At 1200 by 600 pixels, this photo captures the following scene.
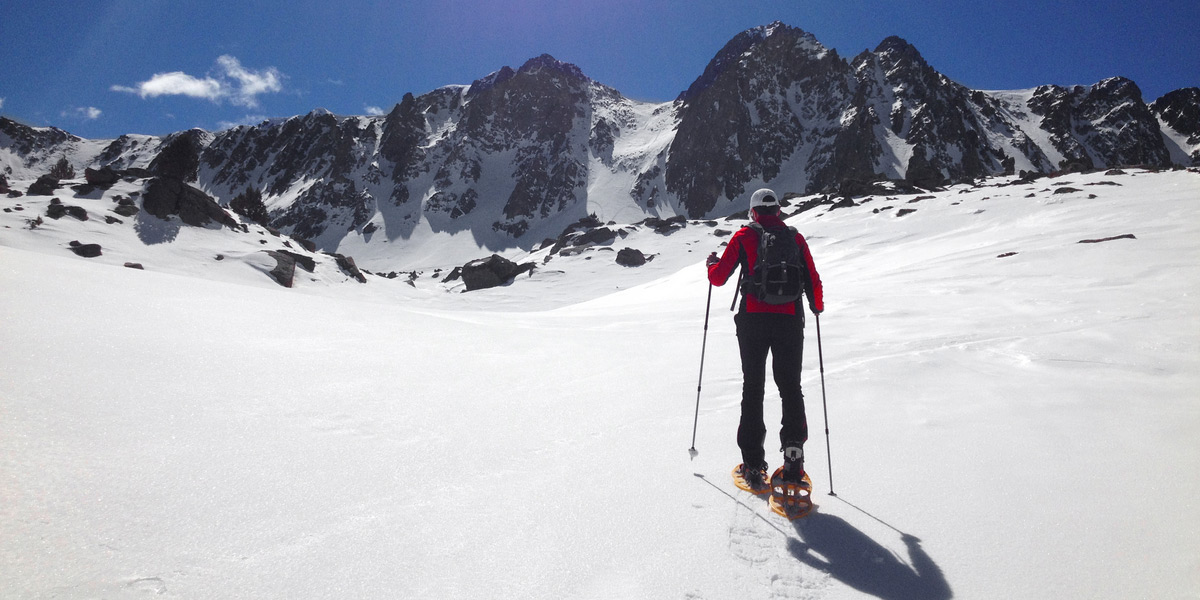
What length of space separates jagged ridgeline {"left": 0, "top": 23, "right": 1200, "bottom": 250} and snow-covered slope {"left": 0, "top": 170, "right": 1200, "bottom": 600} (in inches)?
3624

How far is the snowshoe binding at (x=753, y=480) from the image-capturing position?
3.41 m

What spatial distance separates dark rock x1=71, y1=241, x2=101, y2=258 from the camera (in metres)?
16.3

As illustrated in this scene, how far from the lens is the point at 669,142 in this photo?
116m

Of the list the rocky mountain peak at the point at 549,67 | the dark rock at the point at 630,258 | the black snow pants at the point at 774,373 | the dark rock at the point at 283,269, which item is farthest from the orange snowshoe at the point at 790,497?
the rocky mountain peak at the point at 549,67

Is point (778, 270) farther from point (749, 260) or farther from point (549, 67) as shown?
point (549, 67)

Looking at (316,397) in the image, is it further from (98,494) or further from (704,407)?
(704,407)

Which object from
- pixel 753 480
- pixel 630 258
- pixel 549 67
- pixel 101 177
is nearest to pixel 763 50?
pixel 549 67

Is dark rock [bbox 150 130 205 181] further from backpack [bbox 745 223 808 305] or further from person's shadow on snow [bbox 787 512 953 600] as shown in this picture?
person's shadow on snow [bbox 787 512 953 600]

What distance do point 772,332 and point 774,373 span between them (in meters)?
0.29

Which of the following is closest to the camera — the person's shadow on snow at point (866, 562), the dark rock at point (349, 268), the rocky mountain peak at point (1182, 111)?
the person's shadow on snow at point (866, 562)

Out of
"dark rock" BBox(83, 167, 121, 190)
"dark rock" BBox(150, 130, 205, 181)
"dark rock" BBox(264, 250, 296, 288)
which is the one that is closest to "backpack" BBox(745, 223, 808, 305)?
"dark rock" BBox(264, 250, 296, 288)

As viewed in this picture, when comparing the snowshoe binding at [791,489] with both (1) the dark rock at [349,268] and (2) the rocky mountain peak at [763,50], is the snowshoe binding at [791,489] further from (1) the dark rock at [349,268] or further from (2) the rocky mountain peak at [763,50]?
(2) the rocky mountain peak at [763,50]

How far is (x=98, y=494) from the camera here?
2.48 m

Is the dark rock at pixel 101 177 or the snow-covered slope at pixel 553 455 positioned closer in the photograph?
the snow-covered slope at pixel 553 455
